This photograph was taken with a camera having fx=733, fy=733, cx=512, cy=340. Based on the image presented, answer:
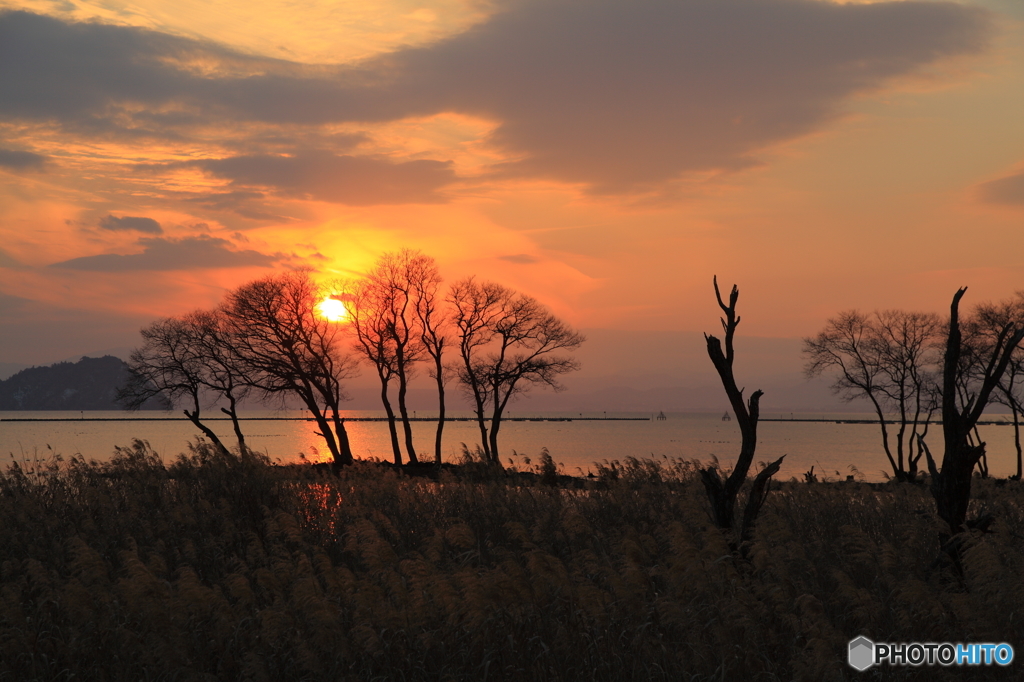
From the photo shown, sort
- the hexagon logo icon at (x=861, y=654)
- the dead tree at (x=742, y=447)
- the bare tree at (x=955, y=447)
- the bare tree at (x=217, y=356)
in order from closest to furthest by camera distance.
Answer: the hexagon logo icon at (x=861, y=654) → the bare tree at (x=955, y=447) → the dead tree at (x=742, y=447) → the bare tree at (x=217, y=356)

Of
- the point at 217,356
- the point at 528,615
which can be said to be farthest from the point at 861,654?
the point at 217,356

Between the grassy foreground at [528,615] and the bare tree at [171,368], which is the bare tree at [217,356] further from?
the grassy foreground at [528,615]

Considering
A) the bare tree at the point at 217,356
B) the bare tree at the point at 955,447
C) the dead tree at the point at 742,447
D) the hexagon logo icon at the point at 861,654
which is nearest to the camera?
the hexagon logo icon at the point at 861,654

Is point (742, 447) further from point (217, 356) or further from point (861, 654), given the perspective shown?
point (217, 356)

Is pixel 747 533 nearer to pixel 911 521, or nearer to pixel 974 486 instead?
pixel 911 521

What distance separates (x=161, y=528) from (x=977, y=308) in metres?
51.0

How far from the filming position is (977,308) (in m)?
48.4

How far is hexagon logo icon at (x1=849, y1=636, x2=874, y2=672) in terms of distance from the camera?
7.20 metres

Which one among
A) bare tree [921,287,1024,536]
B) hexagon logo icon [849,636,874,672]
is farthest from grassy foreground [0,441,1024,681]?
bare tree [921,287,1024,536]

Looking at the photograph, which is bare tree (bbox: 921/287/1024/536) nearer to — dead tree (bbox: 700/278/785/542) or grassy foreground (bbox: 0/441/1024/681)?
grassy foreground (bbox: 0/441/1024/681)

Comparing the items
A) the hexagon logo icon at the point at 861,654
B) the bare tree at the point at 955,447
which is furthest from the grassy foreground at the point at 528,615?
the bare tree at the point at 955,447

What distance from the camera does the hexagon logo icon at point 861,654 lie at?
7.20 metres

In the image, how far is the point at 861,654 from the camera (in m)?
7.35

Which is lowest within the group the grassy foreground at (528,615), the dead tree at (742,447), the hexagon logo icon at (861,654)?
the hexagon logo icon at (861,654)
